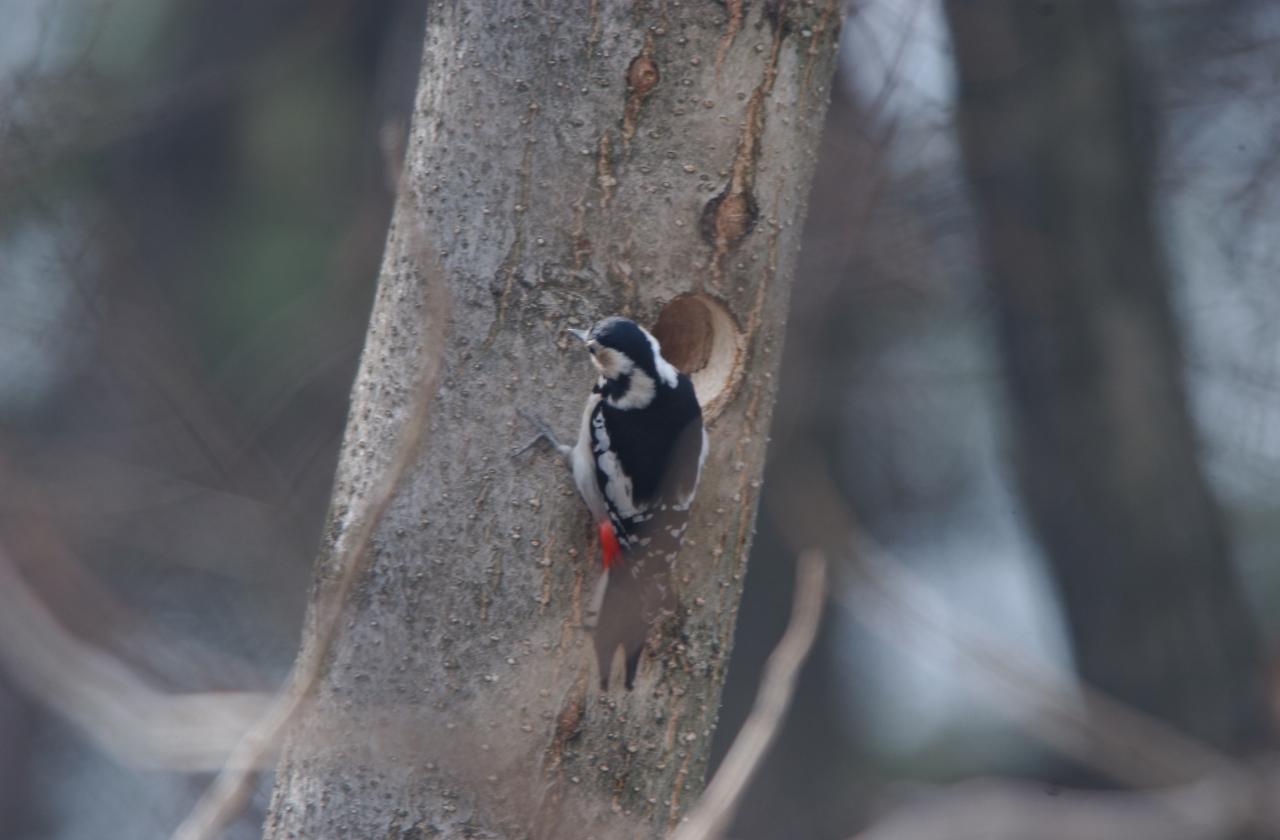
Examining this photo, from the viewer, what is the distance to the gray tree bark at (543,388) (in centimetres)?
249

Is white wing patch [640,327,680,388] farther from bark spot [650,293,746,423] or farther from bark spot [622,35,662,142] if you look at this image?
bark spot [622,35,662,142]

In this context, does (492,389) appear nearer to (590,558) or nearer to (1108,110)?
(590,558)

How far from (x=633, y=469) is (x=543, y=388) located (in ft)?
1.87

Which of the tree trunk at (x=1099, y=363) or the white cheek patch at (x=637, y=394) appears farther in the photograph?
the tree trunk at (x=1099, y=363)

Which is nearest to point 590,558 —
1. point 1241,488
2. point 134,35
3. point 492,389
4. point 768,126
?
point 492,389

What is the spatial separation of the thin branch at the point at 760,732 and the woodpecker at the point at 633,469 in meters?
1.06

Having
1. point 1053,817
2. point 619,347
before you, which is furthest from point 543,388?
point 1053,817

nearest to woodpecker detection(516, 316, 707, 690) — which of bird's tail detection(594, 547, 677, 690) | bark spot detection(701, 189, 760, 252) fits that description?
bird's tail detection(594, 547, 677, 690)

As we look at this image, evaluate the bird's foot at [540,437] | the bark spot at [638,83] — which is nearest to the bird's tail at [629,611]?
the bird's foot at [540,437]

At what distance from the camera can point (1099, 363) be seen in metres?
5.77

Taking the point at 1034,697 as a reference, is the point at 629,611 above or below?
below

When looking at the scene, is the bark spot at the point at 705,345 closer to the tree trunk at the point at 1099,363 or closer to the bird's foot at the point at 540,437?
the bird's foot at the point at 540,437

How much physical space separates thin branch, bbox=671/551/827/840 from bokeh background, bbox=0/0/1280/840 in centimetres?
21

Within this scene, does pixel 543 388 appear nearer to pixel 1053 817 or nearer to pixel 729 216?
pixel 729 216
